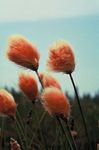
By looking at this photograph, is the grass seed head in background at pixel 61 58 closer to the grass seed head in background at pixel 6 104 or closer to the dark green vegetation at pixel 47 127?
the grass seed head in background at pixel 6 104

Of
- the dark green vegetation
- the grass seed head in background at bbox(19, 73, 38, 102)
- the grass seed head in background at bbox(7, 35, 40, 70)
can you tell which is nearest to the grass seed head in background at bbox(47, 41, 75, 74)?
the grass seed head in background at bbox(7, 35, 40, 70)

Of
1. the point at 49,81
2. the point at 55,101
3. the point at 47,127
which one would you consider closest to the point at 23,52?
the point at 49,81

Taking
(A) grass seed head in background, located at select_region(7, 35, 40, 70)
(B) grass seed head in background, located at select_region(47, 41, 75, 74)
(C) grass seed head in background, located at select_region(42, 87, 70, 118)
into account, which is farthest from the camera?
(A) grass seed head in background, located at select_region(7, 35, 40, 70)

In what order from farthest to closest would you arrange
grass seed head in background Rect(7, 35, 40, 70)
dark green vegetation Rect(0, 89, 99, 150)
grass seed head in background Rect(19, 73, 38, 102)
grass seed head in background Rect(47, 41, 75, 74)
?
dark green vegetation Rect(0, 89, 99, 150), grass seed head in background Rect(19, 73, 38, 102), grass seed head in background Rect(7, 35, 40, 70), grass seed head in background Rect(47, 41, 75, 74)

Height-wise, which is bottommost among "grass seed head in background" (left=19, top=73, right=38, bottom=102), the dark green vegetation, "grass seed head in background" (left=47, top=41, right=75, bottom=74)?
the dark green vegetation

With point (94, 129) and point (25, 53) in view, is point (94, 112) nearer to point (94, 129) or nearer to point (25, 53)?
point (94, 129)

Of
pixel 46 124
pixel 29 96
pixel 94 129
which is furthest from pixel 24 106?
pixel 29 96

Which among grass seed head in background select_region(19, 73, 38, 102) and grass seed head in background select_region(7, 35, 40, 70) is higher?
grass seed head in background select_region(7, 35, 40, 70)

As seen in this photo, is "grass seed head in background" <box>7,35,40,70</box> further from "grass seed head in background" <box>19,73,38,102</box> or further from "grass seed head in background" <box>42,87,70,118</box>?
"grass seed head in background" <box>42,87,70,118</box>

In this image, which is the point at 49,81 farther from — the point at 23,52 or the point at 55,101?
the point at 55,101
